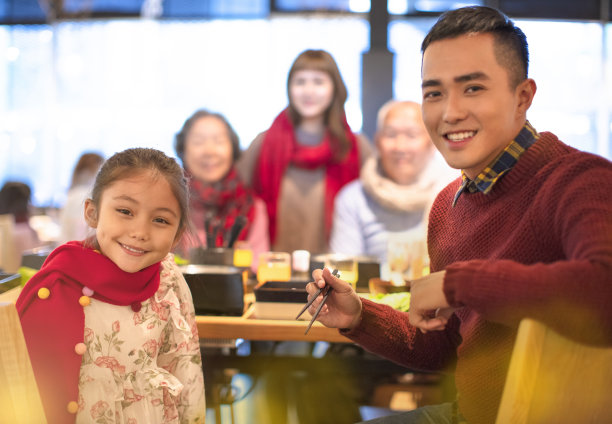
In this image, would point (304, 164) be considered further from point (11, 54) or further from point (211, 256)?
point (11, 54)

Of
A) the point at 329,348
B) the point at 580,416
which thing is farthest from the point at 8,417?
the point at 329,348

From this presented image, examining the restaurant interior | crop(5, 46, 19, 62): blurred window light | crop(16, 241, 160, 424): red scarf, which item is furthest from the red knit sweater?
crop(5, 46, 19, 62): blurred window light

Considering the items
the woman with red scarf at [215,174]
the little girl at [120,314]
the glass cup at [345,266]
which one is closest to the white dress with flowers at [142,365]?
the little girl at [120,314]

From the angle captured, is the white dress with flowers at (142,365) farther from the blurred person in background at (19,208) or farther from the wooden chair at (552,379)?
the blurred person in background at (19,208)

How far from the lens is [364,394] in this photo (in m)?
2.65

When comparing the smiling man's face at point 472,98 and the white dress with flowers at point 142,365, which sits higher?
the smiling man's face at point 472,98

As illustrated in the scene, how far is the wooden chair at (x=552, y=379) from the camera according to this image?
2.41 feet

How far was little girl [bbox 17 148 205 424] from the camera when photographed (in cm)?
108

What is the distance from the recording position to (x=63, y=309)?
3.60ft

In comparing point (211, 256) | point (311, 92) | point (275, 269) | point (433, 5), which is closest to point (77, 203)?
point (311, 92)

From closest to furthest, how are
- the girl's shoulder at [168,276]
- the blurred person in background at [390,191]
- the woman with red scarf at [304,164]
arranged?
the girl's shoulder at [168,276], the blurred person in background at [390,191], the woman with red scarf at [304,164]

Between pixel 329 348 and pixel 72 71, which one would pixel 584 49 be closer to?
pixel 329 348

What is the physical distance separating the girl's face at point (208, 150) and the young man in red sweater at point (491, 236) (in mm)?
1906

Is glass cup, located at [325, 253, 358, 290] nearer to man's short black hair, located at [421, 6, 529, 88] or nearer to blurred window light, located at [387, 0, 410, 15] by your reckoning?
man's short black hair, located at [421, 6, 529, 88]
